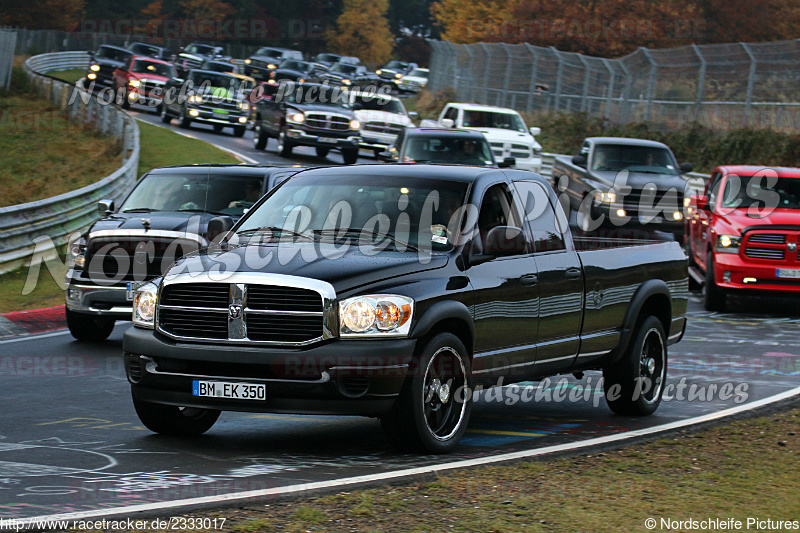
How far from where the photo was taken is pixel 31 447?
327 inches

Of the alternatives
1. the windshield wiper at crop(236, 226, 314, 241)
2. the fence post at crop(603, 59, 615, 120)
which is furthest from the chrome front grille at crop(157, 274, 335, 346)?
the fence post at crop(603, 59, 615, 120)

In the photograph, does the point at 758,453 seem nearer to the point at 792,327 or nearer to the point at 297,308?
the point at 297,308

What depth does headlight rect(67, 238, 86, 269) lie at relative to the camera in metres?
13.8

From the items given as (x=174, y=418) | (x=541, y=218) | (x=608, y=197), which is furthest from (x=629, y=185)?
(x=174, y=418)

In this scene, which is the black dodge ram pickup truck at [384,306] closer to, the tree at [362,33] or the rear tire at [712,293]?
the rear tire at [712,293]

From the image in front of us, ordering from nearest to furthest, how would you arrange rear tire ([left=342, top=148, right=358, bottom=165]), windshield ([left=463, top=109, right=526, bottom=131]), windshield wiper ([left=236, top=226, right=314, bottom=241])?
windshield wiper ([left=236, top=226, right=314, bottom=241]) < windshield ([left=463, top=109, right=526, bottom=131]) < rear tire ([left=342, top=148, right=358, bottom=165])

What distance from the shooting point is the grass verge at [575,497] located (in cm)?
637

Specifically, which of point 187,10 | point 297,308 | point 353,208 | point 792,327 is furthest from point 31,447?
point 187,10

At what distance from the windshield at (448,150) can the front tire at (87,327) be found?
37.4 feet

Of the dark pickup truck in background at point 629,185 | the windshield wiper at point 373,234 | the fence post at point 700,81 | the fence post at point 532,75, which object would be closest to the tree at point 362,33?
the fence post at point 532,75

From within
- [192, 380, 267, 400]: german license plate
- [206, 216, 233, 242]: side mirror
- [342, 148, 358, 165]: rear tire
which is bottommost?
[342, 148, 358, 165]: rear tire

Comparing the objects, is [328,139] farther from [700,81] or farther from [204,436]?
[204,436]

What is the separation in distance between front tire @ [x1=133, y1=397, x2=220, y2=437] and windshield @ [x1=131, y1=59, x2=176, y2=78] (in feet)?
126

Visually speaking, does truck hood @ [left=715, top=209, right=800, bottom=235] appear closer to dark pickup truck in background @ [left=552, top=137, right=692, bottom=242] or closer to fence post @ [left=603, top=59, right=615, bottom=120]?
dark pickup truck in background @ [left=552, top=137, right=692, bottom=242]
